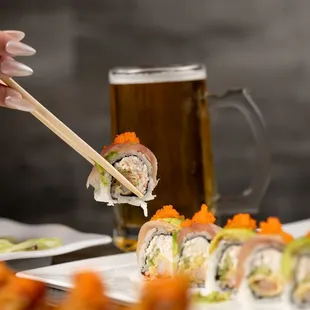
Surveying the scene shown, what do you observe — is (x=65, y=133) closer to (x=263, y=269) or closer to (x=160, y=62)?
(x=263, y=269)

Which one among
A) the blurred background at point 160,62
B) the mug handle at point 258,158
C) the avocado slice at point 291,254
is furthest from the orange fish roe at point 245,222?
the blurred background at point 160,62

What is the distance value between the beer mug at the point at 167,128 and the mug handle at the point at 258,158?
0.10ft

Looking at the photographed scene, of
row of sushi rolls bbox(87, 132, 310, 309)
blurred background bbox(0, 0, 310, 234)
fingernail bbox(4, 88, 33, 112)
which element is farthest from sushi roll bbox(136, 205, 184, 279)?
blurred background bbox(0, 0, 310, 234)

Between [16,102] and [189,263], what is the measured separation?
31 centimetres

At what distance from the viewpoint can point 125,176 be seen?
4.35ft

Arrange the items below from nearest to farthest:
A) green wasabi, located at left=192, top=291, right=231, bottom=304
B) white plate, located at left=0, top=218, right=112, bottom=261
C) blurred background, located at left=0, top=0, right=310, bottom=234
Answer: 1. green wasabi, located at left=192, top=291, right=231, bottom=304
2. white plate, located at left=0, top=218, right=112, bottom=261
3. blurred background, located at left=0, top=0, right=310, bottom=234

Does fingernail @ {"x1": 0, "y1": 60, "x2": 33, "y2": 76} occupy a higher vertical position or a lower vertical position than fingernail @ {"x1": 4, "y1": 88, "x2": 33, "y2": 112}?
higher

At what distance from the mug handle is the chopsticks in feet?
1.39

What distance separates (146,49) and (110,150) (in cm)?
75

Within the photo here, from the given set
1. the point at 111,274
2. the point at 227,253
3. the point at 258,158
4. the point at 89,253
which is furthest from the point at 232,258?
the point at 258,158

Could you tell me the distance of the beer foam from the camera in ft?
5.17

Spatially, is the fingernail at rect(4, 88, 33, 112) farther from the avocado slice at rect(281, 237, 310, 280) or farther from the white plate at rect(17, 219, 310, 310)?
the avocado slice at rect(281, 237, 310, 280)

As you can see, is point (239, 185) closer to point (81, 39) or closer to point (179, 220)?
point (81, 39)

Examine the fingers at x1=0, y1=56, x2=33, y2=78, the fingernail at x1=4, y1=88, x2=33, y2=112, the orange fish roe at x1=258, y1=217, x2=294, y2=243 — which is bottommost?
the orange fish roe at x1=258, y1=217, x2=294, y2=243
